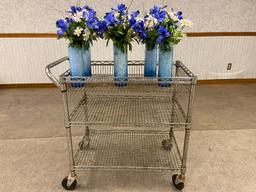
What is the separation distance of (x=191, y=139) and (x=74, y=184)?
1.10 m

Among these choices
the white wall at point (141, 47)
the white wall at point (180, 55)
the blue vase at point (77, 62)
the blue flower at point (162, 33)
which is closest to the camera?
the blue flower at point (162, 33)

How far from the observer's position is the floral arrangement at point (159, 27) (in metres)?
1.21

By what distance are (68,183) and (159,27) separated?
1.12 metres

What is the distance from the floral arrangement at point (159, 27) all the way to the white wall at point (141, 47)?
186 centimetres

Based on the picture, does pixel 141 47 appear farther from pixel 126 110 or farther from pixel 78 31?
pixel 78 31

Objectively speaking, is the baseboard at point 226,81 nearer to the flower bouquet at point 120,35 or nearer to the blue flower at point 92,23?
the flower bouquet at point 120,35

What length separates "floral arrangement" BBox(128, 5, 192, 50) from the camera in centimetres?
121

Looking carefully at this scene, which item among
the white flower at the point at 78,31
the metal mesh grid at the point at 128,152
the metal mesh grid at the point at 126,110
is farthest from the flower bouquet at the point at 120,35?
the metal mesh grid at the point at 128,152

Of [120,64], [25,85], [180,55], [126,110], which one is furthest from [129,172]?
[25,85]

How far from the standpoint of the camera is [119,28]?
1222 mm

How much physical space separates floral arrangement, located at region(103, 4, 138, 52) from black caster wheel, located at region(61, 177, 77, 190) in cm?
92

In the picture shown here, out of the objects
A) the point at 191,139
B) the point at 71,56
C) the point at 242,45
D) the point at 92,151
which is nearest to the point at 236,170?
the point at 191,139

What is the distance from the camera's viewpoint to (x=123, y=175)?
1.59 metres

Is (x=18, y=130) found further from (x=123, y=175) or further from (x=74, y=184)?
(x=123, y=175)
